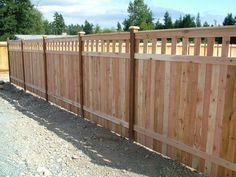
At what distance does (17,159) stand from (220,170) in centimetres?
274

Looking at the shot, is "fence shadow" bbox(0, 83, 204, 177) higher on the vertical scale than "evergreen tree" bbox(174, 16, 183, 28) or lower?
lower

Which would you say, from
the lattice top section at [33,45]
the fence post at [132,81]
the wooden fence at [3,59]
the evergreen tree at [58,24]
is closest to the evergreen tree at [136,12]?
the evergreen tree at [58,24]

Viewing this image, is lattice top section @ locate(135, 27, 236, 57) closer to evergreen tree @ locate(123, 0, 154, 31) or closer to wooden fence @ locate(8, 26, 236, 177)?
wooden fence @ locate(8, 26, 236, 177)

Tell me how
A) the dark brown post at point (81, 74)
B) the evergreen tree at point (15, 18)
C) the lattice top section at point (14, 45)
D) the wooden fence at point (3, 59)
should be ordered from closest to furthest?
the dark brown post at point (81, 74) → the lattice top section at point (14, 45) → the wooden fence at point (3, 59) → the evergreen tree at point (15, 18)

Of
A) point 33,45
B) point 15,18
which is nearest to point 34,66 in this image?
point 33,45

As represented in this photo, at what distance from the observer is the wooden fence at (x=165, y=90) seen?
3.54 m

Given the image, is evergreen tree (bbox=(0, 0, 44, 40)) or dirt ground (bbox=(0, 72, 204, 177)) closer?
dirt ground (bbox=(0, 72, 204, 177))

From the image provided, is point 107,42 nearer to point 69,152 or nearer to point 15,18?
point 69,152

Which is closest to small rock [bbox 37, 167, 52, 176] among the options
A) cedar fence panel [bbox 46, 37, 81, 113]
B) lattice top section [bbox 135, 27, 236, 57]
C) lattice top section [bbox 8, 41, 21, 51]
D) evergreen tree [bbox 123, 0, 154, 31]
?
lattice top section [bbox 135, 27, 236, 57]

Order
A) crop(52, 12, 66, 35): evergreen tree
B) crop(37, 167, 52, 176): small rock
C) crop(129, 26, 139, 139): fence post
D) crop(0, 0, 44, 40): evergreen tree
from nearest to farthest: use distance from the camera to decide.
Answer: crop(37, 167, 52, 176): small rock → crop(129, 26, 139, 139): fence post → crop(0, 0, 44, 40): evergreen tree → crop(52, 12, 66, 35): evergreen tree

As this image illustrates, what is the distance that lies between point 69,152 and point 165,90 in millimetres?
1719

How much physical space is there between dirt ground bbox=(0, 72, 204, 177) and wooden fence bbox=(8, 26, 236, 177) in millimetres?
247

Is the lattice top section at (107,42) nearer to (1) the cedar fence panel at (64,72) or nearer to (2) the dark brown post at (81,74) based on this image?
(2) the dark brown post at (81,74)

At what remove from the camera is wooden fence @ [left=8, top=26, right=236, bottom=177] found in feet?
11.6
